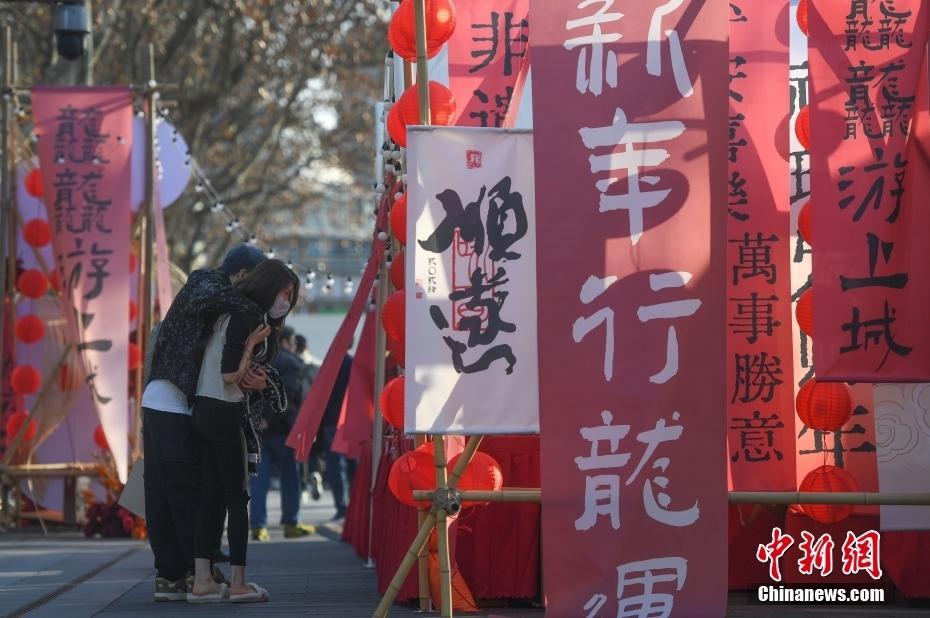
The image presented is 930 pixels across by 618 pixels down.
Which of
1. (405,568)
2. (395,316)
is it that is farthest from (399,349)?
(405,568)

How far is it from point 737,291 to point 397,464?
2057 millimetres

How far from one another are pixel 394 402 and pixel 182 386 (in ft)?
3.68

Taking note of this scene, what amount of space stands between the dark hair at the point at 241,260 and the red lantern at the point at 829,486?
9.93 ft

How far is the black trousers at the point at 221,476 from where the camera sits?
789 centimetres

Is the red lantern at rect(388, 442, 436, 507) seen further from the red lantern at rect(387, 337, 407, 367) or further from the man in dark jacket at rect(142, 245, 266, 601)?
the man in dark jacket at rect(142, 245, 266, 601)

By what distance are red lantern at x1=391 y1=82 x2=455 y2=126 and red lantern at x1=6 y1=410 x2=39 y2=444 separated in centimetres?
738

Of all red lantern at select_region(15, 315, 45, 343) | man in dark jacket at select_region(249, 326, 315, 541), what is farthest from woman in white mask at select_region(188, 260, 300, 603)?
red lantern at select_region(15, 315, 45, 343)

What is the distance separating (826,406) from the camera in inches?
307

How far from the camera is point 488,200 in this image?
686 centimetres

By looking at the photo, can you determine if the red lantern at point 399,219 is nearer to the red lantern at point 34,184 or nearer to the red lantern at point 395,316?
the red lantern at point 395,316

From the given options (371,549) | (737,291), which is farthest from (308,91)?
(737,291)

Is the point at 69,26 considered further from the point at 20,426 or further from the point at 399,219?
the point at 399,219

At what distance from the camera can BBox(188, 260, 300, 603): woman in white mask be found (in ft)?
25.8

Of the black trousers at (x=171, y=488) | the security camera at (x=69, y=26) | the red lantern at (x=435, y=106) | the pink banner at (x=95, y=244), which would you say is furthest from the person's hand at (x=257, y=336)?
Answer: the security camera at (x=69, y=26)
